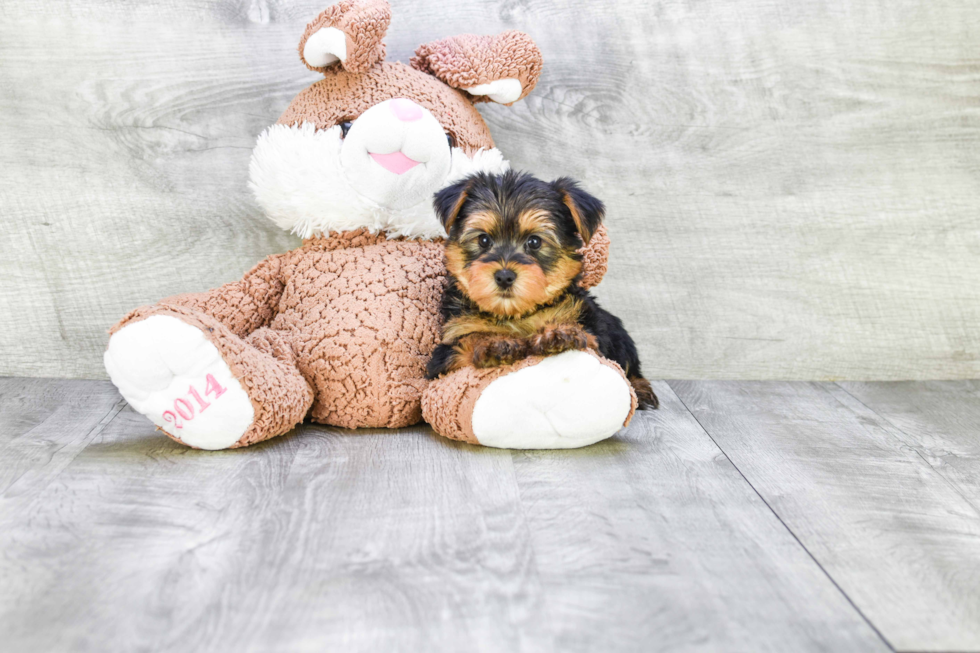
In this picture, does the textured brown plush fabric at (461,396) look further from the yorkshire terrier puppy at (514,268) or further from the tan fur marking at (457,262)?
the tan fur marking at (457,262)

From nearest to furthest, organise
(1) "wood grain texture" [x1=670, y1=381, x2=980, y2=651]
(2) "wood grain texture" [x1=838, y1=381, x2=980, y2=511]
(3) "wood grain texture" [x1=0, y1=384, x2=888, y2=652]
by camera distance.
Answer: (3) "wood grain texture" [x1=0, y1=384, x2=888, y2=652] < (1) "wood grain texture" [x1=670, y1=381, x2=980, y2=651] < (2) "wood grain texture" [x1=838, y1=381, x2=980, y2=511]

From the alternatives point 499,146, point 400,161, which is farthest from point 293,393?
point 499,146

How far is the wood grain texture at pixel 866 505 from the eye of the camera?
1.39m

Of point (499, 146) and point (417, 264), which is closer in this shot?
point (417, 264)

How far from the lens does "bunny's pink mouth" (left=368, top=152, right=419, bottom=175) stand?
2.24 m

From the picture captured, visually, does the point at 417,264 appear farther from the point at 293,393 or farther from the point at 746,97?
the point at 746,97

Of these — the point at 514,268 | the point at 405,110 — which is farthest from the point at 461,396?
the point at 405,110

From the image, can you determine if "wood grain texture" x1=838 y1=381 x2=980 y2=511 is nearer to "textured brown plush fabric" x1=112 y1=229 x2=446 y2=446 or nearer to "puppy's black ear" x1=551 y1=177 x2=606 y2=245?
"puppy's black ear" x1=551 y1=177 x2=606 y2=245

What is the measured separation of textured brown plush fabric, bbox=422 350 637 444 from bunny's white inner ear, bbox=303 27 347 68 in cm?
99

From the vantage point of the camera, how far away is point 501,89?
2.50 metres

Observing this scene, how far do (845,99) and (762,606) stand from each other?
227 cm

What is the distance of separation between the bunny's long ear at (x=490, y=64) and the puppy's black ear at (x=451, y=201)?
55 cm

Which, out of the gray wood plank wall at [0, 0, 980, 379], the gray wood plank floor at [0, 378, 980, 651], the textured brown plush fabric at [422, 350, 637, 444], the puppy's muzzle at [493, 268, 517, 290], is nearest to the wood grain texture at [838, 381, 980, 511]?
the gray wood plank floor at [0, 378, 980, 651]

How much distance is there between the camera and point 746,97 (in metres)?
2.96
